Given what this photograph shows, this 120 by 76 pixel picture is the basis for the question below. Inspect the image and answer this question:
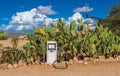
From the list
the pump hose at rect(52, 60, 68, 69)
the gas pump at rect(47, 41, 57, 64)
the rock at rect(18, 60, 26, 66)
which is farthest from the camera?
the gas pump at rect(47, 41, 57, 64)

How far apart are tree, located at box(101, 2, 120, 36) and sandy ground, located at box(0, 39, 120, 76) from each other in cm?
600

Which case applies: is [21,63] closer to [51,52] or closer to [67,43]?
[51,52]

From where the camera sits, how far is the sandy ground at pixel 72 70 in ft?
40.1

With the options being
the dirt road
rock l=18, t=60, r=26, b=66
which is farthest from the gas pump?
rock l=18, t=60, r=26, b=66

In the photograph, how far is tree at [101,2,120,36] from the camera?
1966 centimetres

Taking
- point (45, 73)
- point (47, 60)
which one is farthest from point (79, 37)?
point (45, 73)

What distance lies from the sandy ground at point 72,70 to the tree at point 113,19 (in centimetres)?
600

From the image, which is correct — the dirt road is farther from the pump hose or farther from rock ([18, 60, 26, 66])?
rock ([18, 60, 26, 66])

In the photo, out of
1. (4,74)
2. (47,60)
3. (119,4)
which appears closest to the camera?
(4,74)

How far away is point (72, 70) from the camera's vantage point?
42.3 ft

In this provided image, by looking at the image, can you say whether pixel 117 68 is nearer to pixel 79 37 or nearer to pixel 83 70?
pixel 83 70

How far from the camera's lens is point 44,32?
14.4 m

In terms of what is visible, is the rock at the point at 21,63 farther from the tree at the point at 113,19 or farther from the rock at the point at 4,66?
the tree at the point at 113,19

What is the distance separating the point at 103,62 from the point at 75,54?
43.6 inches
